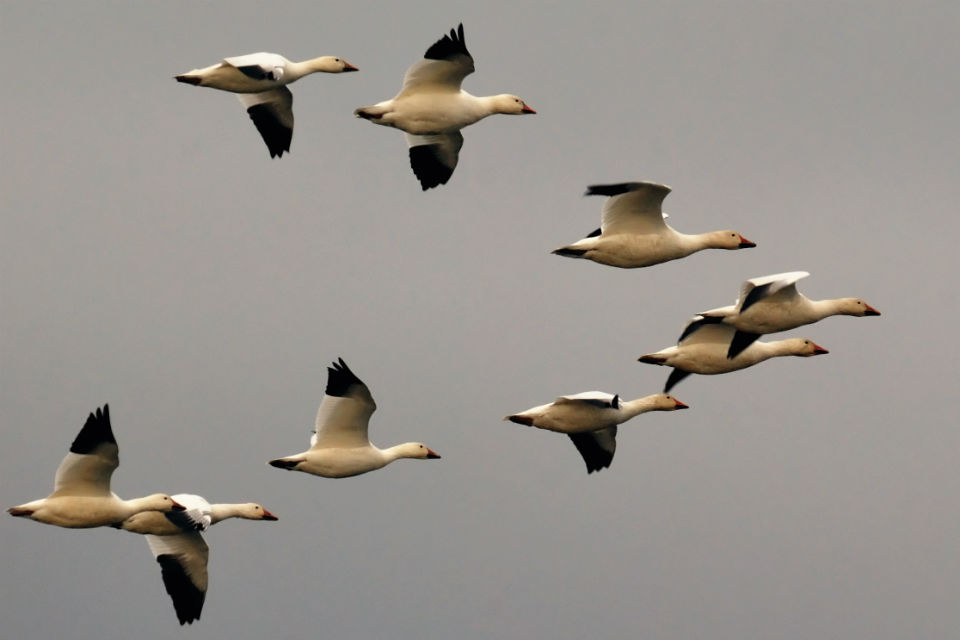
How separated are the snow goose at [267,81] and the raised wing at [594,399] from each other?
5.24 m

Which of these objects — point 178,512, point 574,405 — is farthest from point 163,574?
point 574,405

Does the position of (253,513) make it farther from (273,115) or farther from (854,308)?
(854,308)

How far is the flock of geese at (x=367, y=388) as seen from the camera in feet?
85.9

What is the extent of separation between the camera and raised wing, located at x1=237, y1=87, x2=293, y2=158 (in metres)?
29.5

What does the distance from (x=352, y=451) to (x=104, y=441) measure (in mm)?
3180

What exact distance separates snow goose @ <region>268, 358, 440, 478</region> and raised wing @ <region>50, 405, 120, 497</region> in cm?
205

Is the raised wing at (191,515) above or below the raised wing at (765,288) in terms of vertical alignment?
below

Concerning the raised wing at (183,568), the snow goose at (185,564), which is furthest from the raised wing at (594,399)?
the raised wing at (183,568)

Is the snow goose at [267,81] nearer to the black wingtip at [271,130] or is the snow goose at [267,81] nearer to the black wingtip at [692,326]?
the black wingtip at [271,130]

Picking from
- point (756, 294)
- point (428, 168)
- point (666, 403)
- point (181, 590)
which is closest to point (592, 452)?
point (666, 403)

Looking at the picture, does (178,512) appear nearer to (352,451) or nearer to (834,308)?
(352,451)

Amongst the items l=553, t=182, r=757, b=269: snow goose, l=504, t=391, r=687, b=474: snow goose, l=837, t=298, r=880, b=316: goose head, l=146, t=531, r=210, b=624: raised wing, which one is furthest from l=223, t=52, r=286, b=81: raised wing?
l=837, t=298, r=880, b=316: goose head

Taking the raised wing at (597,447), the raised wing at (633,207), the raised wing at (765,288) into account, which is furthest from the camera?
the raised wing at (597,447)

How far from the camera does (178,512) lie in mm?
26969
